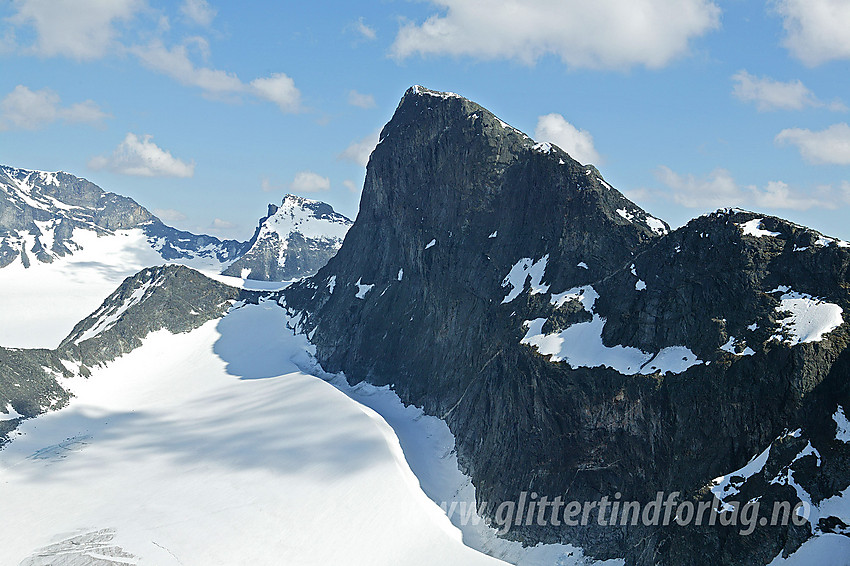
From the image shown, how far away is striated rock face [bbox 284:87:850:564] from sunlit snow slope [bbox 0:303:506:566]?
935 centimetres

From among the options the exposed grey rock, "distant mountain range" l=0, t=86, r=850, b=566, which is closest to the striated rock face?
"distant mountain range" l=0, t=86, r=850, b=566

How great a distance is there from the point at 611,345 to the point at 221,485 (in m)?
41.7

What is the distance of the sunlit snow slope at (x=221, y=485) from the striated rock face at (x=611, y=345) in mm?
9353

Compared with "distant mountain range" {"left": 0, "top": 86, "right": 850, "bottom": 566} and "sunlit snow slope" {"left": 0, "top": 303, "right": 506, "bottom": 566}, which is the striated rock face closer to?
"distant mountain range" {"left": 0, "top": 86, "right": 850, "bottom": 566}

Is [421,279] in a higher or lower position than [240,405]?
higher

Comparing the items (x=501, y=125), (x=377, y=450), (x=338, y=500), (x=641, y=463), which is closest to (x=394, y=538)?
(x=338, y=500)

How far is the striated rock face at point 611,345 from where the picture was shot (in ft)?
140

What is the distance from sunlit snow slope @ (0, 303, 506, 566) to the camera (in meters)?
55.9

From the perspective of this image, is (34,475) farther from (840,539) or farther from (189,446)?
(840,539)

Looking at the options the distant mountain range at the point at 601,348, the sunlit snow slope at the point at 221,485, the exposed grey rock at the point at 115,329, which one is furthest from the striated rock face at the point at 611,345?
the exposed grey rock at the point at 115,329

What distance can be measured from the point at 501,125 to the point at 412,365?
119 ft

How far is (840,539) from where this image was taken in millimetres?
35750

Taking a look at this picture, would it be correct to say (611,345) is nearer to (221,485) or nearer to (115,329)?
(221,485)

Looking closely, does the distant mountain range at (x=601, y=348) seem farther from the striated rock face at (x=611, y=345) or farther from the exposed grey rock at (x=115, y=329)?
the exposed grey rock at (x=115, y=329)
